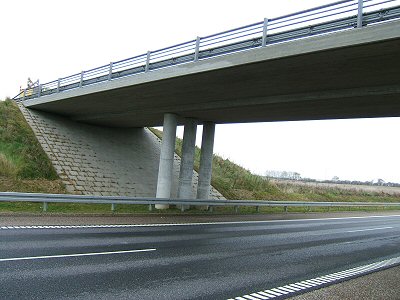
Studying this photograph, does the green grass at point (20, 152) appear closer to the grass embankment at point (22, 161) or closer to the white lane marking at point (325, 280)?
the grass embankment at point (22, 161)

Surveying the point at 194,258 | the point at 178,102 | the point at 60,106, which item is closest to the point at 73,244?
the point at 194,258

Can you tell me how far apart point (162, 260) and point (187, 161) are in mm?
13239

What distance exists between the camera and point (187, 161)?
2077 centimetres

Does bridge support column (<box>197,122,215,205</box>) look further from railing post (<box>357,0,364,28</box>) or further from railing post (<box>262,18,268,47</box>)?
railing post (<box>357,0,364,28</box>)

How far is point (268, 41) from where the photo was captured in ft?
39.5

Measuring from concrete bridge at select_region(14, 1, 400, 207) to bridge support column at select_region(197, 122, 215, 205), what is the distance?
6 centimetres

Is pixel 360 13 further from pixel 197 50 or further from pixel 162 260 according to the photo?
pixel 162 260

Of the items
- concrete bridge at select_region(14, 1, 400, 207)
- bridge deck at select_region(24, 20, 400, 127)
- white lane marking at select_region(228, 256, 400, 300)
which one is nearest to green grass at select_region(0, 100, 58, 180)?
concrete bridge at select_region(14, 1, 400, 207)

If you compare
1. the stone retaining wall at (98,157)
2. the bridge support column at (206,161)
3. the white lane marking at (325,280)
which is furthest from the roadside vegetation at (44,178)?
the white lane marking at (325,280)

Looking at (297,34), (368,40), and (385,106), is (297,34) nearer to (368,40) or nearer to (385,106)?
(368,40)

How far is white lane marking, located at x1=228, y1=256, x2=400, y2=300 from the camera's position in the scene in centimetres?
603

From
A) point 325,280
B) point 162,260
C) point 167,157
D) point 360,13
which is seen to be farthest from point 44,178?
point 360,13

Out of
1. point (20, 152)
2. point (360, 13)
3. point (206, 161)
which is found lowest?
point (20, 152)

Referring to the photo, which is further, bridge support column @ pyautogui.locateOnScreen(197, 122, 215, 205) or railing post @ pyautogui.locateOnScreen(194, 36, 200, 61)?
bridge support column @ pyautogui.locateOnScreen(197, 122, 215, 205)
